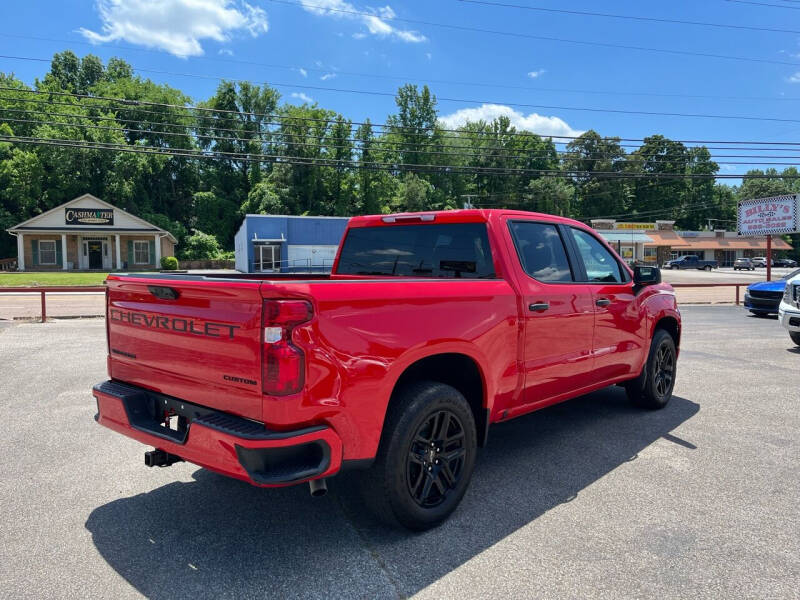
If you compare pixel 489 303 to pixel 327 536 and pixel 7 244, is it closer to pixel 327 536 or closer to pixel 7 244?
pixel 327 536

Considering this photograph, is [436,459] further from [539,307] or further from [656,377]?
[656,377]

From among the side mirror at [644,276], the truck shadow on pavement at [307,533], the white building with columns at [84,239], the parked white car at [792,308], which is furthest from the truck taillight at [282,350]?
the white building with columns at [84,239]

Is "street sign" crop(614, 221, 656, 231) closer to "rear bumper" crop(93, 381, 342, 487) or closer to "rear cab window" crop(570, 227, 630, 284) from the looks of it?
"rear cab window" crop(570, 227, 630, 284)

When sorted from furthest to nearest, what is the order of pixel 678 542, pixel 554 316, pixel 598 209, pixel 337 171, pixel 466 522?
pixel 598 209 < pixel 337 171 < pixel 554 316 < pixel 466 522 < pixel 678 542

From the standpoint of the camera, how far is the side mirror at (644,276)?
205 inches

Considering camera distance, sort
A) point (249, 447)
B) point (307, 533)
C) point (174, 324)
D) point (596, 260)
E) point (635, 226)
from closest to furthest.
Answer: point (249, 447) → point (174, 324) → point (307, 533) → point (596, 260) → point (635, 226)

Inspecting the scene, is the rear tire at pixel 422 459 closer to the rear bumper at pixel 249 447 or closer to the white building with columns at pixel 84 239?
the rear bumper at pixel 249 447

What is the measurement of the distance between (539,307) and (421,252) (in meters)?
0.99

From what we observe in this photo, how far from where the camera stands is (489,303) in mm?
3576

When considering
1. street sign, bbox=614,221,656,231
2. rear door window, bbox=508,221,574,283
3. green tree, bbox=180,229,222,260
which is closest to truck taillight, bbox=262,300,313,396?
rear door window, bbox=508,221,574,283

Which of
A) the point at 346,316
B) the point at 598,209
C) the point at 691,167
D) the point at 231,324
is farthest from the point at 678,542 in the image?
the point at 691,167

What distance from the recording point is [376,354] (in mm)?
2875

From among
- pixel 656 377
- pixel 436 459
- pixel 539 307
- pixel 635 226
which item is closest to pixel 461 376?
pixel 436 459

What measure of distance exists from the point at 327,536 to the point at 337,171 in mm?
63336
